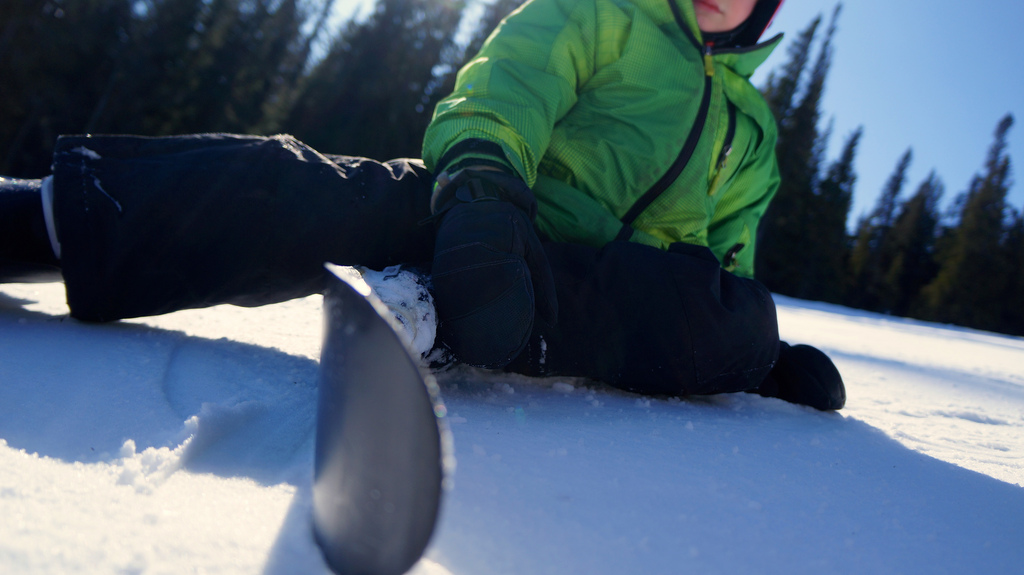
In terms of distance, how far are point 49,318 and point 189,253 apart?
0.32 m

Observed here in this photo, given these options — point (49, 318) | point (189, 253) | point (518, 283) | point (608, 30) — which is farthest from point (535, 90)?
point (49, 318)

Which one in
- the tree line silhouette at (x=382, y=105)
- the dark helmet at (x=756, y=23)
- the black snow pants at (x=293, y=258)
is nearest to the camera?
the black snow pants at (x=293, y=258)

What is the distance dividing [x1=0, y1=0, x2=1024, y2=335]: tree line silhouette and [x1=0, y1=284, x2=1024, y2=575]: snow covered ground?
1542cm

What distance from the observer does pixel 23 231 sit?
0.90m

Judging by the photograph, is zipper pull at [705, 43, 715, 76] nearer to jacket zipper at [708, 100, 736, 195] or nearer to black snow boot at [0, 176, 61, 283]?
jacket zipper at [708, 100, 736, 195]

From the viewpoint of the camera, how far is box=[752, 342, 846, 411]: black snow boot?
104 centimetres

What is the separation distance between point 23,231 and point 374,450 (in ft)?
2.86

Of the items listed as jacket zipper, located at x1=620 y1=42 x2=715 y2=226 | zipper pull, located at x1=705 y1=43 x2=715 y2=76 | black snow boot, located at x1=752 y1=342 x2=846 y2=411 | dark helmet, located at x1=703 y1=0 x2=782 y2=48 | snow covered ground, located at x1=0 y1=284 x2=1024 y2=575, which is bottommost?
snow covered ground, located at x1=0 y1=284 x2=1024 y2=575

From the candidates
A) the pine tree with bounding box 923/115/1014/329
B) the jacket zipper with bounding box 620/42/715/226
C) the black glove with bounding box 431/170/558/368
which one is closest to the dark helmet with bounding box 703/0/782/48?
the jacket zipper with bounding box 620/42/715/226

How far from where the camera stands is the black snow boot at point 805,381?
1041mm

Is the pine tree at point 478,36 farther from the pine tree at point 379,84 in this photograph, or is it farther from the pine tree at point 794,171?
the pine tree at point 794,171

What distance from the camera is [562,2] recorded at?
1.14m

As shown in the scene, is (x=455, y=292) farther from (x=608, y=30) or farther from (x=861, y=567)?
(x=608, y=30)

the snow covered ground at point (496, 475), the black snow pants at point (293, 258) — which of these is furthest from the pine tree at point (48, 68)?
the snow covered ground at point (496, 475)
